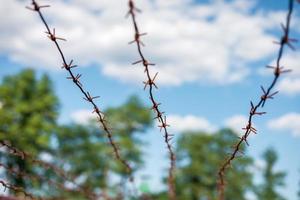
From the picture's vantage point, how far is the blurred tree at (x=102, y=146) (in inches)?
1922

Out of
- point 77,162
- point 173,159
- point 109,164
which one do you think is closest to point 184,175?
point 109,164

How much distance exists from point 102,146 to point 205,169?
12.0 m

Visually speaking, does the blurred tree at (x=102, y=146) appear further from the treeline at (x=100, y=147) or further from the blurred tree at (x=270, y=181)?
the blurred tree at (x=270, y=181)

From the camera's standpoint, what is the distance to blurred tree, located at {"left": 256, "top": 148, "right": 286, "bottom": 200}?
213 feet

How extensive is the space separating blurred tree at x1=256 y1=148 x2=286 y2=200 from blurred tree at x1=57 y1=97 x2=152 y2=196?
2144 cm

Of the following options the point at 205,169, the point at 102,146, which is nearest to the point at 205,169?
the point at 205,169

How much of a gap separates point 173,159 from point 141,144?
45.0 meters

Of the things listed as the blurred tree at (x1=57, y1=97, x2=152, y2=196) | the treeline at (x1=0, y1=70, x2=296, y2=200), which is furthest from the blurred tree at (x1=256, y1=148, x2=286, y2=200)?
the blurred tree at (x1=57, y1=97, x2=152, y2=196)

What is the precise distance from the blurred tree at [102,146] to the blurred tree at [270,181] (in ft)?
70.3

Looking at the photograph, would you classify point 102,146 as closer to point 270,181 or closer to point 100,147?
point 100,147

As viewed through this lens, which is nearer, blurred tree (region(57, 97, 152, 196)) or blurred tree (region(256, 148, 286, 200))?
blurred tree (region(57, 97, 152, 196))

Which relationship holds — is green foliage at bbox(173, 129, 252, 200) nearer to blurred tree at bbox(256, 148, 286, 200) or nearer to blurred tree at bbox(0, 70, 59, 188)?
blurred tree at bbox(256, 148, 286, 200)

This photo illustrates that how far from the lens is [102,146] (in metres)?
55.2

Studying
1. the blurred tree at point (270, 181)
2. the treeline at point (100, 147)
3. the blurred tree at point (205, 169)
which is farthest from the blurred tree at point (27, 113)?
the blurred tree at point (270, 181)
